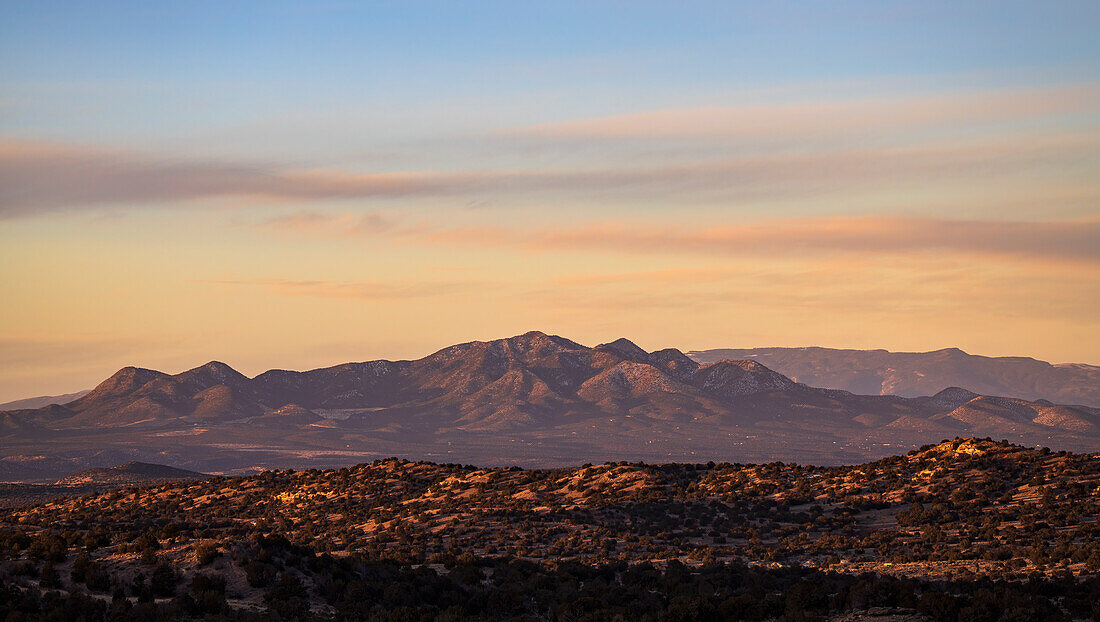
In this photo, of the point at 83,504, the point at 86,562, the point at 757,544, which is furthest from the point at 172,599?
the point at 83,504

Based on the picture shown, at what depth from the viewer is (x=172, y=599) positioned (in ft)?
123

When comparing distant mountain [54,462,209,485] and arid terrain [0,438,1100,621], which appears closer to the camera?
arid terrain [0,438,1100,621]

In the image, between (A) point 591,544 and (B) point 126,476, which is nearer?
(A) point 591,544

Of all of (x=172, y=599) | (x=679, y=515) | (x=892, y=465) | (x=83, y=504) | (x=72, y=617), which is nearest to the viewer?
(x=72, y=617)

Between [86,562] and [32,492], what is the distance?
10683cm

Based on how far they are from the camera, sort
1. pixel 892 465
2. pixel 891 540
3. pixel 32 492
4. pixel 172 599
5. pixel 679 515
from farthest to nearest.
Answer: pixel 32 492
pixel 892 465
pixel 679 515
pixel 891 540
pixel 172 599

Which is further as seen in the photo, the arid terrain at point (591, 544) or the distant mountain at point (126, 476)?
the distant mountain at point (126, 476)

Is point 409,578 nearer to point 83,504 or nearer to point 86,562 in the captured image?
point 86,562

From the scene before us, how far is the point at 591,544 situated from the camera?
6419 centimetres

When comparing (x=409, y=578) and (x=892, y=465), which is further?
(x=892, y=465)

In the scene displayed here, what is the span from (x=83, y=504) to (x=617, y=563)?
2363 inches

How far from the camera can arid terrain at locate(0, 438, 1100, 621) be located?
119 ft

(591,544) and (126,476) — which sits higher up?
(126,476)

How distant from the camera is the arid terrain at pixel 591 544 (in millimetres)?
36250
